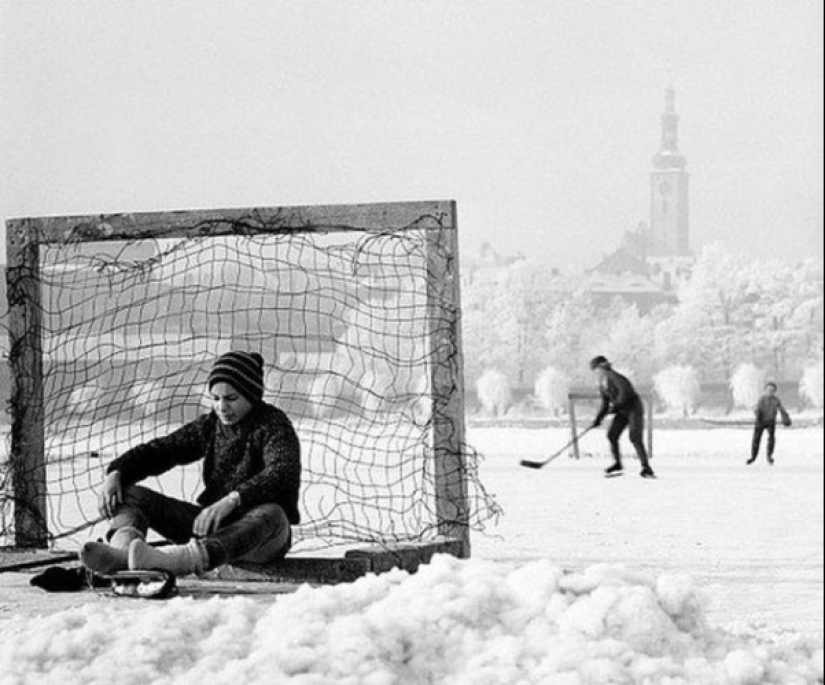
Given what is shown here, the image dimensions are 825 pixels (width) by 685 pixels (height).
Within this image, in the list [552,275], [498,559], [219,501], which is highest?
[552,275]

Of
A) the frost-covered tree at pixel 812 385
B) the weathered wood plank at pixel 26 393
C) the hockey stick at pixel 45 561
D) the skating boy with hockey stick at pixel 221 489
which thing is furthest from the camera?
the frost-covered tree at pixel 812 385

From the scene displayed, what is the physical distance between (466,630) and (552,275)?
3109 cm

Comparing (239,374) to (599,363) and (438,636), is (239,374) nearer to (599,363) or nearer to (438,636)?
(438,636)

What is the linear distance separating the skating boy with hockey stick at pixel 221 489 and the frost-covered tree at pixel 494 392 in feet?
70.1

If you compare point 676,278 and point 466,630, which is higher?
point 676,278

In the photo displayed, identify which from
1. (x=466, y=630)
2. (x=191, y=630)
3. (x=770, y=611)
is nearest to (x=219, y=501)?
(x=191, y=630)

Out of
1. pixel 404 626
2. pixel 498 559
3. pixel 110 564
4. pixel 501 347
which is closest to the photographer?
pixel 404 626

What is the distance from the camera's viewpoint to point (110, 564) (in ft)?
16.7

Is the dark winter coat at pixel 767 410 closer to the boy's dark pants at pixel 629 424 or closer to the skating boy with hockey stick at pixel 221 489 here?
the boy's dark pants at pixel 629 424

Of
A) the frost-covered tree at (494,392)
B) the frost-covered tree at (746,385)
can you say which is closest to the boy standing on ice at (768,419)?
the frost-covered tree at (494,392)

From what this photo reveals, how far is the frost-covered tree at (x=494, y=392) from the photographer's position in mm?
27594

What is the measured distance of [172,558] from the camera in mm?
5156

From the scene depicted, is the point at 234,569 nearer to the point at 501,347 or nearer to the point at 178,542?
the point at 178,542

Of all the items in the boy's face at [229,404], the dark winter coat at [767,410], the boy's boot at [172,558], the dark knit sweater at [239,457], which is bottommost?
the boy's boot at [172,558]
